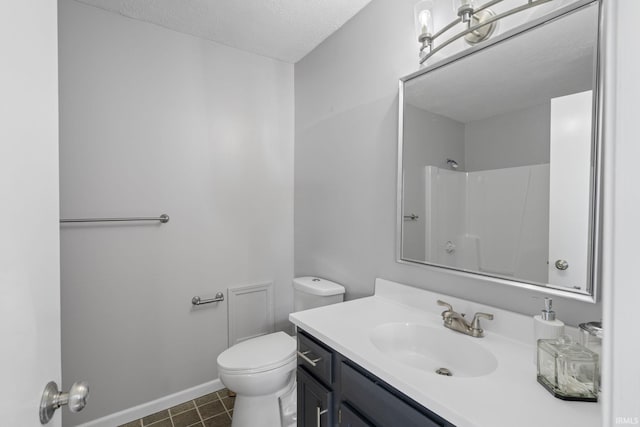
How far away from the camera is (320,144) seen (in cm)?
200

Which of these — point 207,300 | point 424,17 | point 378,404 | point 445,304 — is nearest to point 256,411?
point 207,300

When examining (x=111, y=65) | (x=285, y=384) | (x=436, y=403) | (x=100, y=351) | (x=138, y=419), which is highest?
(x=111, y=65)

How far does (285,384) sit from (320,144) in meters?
1.45

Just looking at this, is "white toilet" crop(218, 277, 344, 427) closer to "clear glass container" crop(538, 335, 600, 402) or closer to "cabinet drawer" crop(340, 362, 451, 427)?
"cabinet drawer" crop(340, 362, 451, 427)

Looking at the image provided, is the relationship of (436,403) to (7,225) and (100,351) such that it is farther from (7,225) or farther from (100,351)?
(100,351)

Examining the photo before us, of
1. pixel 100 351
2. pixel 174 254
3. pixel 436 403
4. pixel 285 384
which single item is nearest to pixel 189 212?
pixel 174 254

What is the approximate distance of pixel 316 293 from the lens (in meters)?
1.74

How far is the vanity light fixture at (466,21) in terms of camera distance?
0.98 m

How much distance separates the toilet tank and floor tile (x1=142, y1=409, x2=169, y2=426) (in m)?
1.00

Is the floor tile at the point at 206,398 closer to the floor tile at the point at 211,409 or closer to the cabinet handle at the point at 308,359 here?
the floor tile at the point at 211,409

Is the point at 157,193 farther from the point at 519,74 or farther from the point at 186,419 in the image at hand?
the point at 519,74

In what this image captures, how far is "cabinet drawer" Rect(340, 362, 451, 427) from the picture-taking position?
0.73m

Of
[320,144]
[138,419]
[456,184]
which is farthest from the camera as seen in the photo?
[320,144]

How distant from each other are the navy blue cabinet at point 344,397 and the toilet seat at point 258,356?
330 mm
